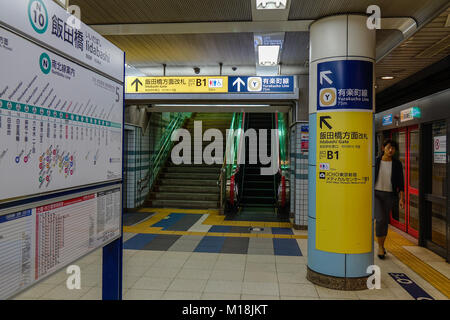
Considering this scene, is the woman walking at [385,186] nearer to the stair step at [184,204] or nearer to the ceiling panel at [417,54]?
the ceiling panel at [417,54]

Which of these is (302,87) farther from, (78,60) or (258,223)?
(78,60)

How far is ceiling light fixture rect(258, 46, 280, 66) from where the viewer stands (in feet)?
17.1

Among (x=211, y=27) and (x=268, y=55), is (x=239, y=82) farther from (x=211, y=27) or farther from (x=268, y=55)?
(x=211, y=27)

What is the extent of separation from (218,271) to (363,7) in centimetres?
347

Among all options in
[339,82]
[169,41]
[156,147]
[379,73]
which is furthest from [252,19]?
[156,147]

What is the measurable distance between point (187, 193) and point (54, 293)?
18.7 ft

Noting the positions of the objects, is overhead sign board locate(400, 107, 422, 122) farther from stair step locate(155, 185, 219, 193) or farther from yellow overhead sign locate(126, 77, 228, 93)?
stair step locate(155, 185, 219, 193)

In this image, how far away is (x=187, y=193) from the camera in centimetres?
898

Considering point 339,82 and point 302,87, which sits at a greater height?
point 302,87

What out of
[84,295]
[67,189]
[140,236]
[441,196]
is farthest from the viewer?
→ [140,236]

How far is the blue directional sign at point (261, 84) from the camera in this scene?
19.7 feet

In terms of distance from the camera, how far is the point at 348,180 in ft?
11.5

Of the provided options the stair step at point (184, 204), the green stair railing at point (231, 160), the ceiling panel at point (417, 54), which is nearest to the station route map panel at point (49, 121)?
the ceiling panel at point (417, 54)

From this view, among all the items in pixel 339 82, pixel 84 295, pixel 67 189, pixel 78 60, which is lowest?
pixel 84 295
